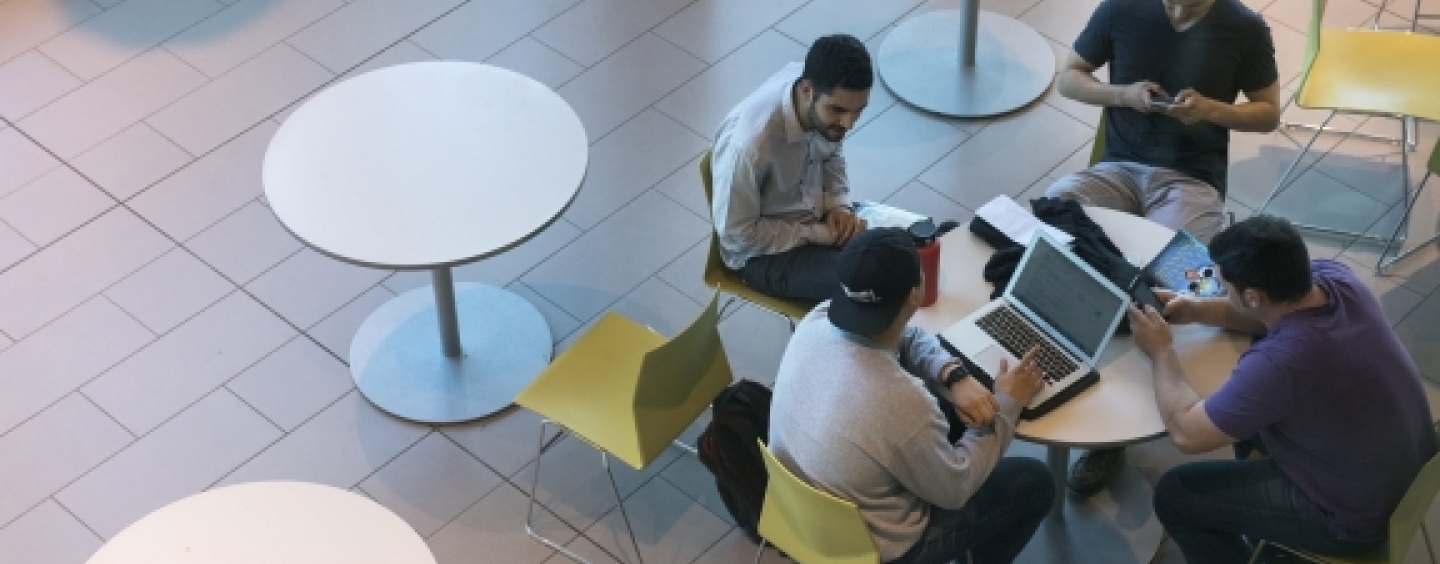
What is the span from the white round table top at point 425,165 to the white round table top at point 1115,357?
106cm

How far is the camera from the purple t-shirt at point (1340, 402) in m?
3.79

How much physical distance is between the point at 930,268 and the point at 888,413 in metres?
0.67

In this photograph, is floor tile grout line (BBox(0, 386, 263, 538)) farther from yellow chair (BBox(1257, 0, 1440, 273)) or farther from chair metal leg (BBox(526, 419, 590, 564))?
yellow chair (BBox(1257, 0, 1440, 273))

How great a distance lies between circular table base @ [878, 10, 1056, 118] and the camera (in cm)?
618

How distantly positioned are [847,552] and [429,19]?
3392 millimetres

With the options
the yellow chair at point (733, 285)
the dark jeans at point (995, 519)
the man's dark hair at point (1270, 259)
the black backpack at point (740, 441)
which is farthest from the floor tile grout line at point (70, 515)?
the man's dark hair at point (1270, 259)

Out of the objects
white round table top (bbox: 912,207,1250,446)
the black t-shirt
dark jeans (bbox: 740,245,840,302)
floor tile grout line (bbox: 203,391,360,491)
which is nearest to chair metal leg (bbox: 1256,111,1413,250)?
the black t-shirt

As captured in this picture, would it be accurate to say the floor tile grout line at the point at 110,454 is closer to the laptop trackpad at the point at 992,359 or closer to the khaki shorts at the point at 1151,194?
the laptop trackpad at the point at 992,359

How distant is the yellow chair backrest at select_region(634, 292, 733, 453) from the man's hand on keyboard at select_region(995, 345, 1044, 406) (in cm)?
77

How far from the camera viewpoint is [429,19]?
654 cm

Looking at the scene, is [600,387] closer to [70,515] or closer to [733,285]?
[733,285]

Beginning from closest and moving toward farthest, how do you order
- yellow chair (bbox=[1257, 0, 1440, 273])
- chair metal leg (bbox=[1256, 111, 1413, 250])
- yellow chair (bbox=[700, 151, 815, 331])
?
yellow chair (bbox=[700, 151, 815, 331]) < yellow chair (bbox=[1257, 0, 1440, 273]) < chair metal leg (bbox=[1256, 111, 1413, 250])

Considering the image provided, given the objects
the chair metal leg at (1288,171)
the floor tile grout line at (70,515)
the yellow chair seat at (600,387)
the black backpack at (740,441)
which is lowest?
the floor tile grout line at (70,515)

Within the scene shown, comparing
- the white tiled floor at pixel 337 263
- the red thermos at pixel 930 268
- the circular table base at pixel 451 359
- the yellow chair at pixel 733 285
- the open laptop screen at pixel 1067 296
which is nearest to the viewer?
the open laptop screen at pixel 1067 296
